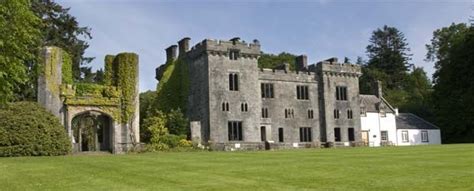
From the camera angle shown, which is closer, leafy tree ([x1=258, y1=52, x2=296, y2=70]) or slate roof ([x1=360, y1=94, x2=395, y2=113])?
slate roof ([x1=360, y1=94, x2=395, y2=113])

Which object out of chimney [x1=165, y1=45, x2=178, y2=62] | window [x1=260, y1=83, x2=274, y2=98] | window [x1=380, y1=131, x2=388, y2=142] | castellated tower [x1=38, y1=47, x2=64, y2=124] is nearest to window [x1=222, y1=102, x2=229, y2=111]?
window [x1=260, y1=83, x2=274, y2=98]

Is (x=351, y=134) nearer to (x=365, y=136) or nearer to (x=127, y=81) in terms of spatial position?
(x=365, y=136)

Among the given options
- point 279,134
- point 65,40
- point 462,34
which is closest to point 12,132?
point 65,40

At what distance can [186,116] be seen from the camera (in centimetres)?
4319

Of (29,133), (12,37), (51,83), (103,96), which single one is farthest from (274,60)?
(12,37)

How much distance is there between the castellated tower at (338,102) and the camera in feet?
158

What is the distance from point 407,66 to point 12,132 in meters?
74.2

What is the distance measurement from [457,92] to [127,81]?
121ft

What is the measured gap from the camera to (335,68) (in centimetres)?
4928

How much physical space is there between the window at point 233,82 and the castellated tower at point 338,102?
9.50 meters

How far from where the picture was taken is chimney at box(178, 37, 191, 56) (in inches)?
1745

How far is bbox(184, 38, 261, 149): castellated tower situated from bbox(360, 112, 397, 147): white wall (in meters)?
15.1

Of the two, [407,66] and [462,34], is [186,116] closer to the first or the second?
[462,34]

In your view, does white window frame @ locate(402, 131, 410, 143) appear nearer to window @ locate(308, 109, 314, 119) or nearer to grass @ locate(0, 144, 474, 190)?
window @ locate(308, 109, 314, 119)
